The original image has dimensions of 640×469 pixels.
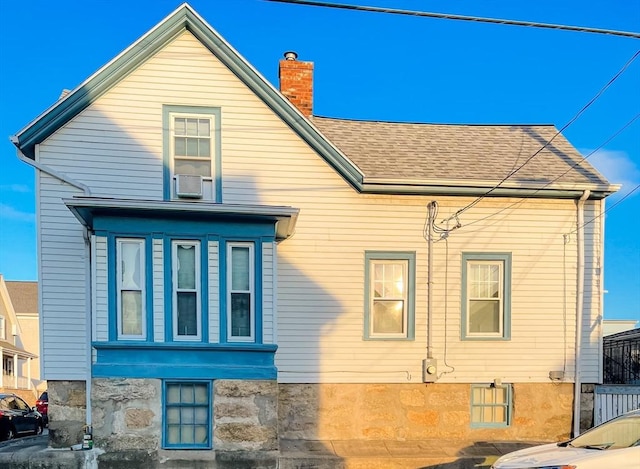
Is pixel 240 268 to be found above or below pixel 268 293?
above

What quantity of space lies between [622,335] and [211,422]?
36.2ft

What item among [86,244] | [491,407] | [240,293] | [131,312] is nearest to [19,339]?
[86,244]

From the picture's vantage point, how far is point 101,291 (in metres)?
9.36

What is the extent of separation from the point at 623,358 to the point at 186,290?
11725 millimetres

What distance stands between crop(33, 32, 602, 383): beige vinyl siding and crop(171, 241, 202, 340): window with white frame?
1408 millimetres

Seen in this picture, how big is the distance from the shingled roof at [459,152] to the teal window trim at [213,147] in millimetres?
2798

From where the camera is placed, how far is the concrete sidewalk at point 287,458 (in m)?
9.09

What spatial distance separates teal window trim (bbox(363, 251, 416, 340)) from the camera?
11073mm

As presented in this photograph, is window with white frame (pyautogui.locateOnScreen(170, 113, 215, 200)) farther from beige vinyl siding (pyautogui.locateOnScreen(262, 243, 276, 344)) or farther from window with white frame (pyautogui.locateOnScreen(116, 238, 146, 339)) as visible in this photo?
beige vinyl siding (pyautogui.locateOnScreen(262, 243, 276, 344))

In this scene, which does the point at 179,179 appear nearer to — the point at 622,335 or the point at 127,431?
the point at 127,431

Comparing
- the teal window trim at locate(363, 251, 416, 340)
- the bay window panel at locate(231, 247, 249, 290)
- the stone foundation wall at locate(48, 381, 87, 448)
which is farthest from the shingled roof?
the stone foundation wall at locate(48, 381, 87, 448)

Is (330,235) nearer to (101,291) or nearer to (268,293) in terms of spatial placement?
(268,293)

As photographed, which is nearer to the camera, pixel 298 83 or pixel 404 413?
pixel 404 413

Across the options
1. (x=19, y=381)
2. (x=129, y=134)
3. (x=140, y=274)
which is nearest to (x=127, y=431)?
(x=140, y=274)
